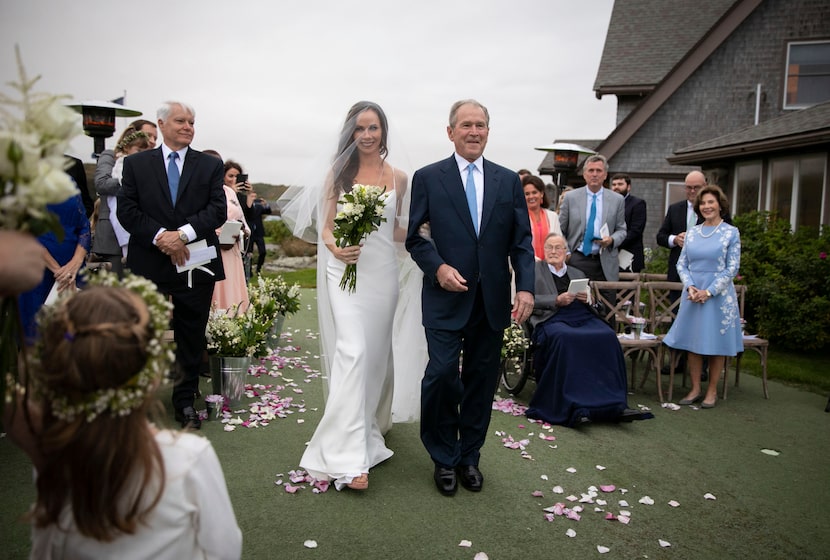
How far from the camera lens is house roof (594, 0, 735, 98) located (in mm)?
18688

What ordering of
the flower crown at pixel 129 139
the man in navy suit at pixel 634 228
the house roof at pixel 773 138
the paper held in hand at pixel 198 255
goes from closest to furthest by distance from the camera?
the paper held in hand at pixel 198 255 → the flower crown at pixel 129 139 → the man in navy suit at pixel 634 228 → the house roof at pixel 773 138

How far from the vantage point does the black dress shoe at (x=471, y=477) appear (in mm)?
4363

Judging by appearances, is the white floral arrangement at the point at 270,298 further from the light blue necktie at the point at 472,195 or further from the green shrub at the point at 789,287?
the green shrub at the point at 789,287

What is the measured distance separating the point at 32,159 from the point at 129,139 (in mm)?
5248

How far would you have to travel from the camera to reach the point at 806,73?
16016 mm

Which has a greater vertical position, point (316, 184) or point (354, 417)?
point (316, 184)

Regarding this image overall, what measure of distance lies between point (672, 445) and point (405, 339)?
241cm

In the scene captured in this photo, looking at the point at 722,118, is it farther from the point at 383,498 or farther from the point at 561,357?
the point at 383,498

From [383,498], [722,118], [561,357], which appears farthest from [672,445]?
[722,118]

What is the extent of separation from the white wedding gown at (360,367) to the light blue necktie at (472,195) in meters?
0.60

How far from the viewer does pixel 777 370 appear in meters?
8.75

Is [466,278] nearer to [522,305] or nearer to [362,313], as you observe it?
[522,305]

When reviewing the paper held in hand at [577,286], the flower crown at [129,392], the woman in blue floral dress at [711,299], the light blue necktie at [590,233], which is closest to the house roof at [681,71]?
the light blue necktie at [590,233]

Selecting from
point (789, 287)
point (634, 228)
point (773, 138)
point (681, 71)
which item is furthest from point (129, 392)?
point (681, 71)
